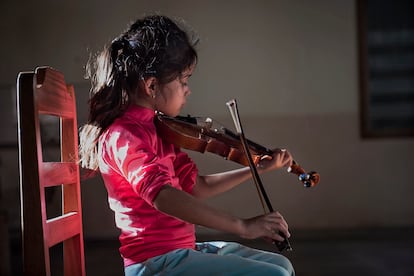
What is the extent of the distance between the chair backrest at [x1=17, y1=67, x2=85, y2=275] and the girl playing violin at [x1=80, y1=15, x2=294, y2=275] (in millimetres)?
56

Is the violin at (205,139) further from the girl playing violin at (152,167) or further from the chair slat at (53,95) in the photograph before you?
the chair slat at (53,95)

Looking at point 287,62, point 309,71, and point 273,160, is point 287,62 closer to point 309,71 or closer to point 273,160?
point 309,71

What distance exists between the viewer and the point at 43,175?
3.01 feet

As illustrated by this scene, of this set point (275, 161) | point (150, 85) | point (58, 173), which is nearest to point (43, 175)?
point (58, 173)

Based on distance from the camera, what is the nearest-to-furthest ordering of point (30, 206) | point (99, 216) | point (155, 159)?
point (30, 206), point (155, 159), point (99, 216)

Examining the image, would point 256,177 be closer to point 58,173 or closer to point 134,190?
point 134,190

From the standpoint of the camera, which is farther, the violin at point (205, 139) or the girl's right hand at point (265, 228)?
the violin at point (205, 139)

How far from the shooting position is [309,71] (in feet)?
14.2

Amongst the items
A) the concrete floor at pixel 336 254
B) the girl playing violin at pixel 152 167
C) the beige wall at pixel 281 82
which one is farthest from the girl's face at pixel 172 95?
the beige wall at pixel 281 82

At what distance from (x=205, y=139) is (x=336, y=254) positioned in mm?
2503

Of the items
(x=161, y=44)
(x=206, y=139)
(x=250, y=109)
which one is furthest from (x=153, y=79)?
(x=250, y=109)

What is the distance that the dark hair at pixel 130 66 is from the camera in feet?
3.68

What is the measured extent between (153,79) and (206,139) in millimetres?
204

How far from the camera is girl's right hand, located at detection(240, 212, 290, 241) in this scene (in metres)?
0.92
